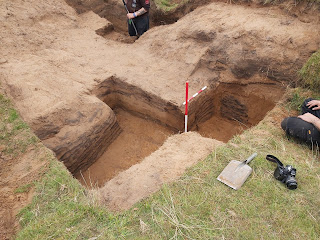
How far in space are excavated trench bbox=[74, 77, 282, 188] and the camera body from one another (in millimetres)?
2001

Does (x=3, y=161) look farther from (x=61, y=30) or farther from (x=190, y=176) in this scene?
(x=61, y=30)

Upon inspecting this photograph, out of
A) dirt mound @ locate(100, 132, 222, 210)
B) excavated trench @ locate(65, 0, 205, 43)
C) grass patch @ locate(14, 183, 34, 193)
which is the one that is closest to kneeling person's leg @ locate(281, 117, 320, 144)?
dirt mound @ locate(100, 132, 222, 210)

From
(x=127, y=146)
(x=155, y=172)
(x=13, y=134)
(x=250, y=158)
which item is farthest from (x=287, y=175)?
(x=13, y=134)

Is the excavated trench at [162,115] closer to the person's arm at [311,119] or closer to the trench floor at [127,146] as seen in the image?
the trench floor at [127,146]

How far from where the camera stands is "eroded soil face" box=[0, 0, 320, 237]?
14.8ft

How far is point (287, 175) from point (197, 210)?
1.05 metres

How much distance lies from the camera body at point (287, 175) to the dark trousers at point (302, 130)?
64cm

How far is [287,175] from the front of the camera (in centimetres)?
295

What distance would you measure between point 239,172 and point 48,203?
2097 millimetres

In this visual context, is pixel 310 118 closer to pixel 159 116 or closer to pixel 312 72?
pixel 312 72

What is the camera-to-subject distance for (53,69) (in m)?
5.22

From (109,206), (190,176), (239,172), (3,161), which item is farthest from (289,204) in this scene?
(3,161)

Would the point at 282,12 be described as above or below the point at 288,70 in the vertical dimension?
above

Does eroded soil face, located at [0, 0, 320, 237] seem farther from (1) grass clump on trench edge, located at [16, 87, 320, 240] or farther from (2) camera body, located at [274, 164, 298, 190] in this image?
(2) camera body, located at [274, 164, 298, 190]
